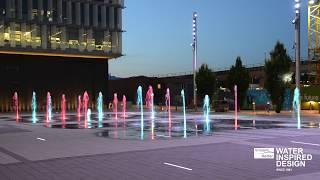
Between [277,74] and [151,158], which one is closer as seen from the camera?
[151,158]

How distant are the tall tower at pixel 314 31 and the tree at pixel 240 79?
8734 mm

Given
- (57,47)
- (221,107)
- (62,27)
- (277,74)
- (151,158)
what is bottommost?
(221,107)

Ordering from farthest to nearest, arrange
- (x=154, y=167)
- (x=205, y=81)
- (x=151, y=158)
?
(x=205, y=81) < (x=151, y=158) < (x=154, y=167)

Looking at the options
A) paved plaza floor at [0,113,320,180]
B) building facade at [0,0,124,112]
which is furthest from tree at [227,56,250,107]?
paved plaza floor at [0,113,320,180]

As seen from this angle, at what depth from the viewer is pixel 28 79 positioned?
66688 millimetres

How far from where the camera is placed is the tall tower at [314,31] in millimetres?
59688

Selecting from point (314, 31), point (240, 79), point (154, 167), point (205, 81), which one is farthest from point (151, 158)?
point (314, 31)

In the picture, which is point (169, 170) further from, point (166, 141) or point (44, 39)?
point (44, 39)

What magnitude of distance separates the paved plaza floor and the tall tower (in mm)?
42341

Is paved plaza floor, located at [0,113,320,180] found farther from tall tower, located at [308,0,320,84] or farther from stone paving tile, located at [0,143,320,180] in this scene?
tall tower, located at [308,0,320,84]

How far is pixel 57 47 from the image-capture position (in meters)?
68.0

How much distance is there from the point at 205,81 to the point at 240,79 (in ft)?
14.4

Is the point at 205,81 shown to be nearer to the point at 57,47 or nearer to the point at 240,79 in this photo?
the point at 240,79

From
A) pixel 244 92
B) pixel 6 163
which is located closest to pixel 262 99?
pixel 244 92
